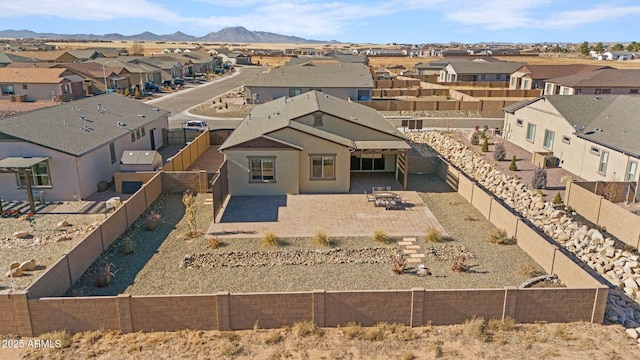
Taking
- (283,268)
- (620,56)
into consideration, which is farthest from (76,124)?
(620,56)

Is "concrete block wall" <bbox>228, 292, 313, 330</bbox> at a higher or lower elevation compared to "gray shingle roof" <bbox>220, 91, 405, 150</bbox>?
lower

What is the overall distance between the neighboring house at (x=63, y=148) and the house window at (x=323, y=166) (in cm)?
1314

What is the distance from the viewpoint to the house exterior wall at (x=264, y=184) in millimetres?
26438

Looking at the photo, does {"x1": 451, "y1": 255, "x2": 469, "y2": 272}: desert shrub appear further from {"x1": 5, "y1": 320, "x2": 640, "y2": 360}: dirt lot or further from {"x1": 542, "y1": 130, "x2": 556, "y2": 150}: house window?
{"x1": 542, "y1": 130, "x2": 556, "y2": 150}: house window

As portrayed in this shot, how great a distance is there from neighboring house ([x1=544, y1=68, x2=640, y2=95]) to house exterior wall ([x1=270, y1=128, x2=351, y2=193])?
39.3 metres

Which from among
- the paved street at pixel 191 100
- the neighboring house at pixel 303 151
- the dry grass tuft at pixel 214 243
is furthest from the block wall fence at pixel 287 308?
the paved street at pixel 191 100

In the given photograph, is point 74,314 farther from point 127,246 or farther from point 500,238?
point 500,238

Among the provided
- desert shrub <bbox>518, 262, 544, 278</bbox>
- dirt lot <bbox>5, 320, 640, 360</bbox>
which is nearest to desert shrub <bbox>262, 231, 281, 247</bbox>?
dirt lot <bbox>5, 320, 640, 360</bbox>

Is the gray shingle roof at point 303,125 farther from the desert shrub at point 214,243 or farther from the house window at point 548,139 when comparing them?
the house window at point 548,139

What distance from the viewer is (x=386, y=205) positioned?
81.7ft

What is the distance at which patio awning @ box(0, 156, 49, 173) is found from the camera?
23188 mm

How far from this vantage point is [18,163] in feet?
77.3

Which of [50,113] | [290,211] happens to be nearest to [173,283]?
[290,211]

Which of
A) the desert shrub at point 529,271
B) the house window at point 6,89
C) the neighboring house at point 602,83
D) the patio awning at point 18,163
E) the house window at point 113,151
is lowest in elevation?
the desert shrub at point 529,271
